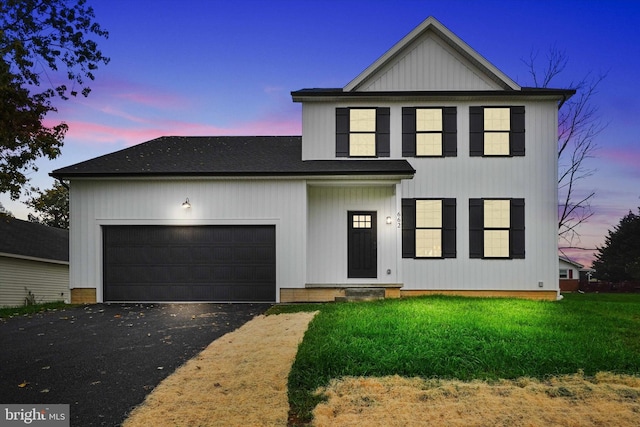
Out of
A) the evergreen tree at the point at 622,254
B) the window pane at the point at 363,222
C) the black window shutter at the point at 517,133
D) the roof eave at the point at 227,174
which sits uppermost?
the black window shutter at the point at 517,133

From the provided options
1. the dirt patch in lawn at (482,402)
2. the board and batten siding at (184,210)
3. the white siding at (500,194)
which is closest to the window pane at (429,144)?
the white siding at (500,194)

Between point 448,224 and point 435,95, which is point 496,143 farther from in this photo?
point 448,224

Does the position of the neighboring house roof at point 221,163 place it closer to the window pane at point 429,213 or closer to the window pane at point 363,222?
the window pane at point 429,213

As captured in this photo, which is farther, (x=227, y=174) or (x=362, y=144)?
(x=362, y=144)

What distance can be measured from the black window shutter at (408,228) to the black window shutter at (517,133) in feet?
11.3

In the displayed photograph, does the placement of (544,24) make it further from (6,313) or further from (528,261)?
(6,313)

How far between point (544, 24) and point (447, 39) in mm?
7183

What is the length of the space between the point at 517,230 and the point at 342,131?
5.99 m

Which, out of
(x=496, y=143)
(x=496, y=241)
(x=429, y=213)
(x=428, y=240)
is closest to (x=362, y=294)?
(x=428, y=240)

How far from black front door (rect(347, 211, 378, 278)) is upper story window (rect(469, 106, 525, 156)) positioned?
3740 mm

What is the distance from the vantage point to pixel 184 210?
12.9 m

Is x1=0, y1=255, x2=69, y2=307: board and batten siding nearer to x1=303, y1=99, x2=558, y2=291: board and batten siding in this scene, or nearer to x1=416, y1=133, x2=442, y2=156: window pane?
x1=303, y1=99, x2=558, y2=291: board and batten siding

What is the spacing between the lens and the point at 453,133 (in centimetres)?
1366

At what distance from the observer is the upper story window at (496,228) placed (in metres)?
13.4
